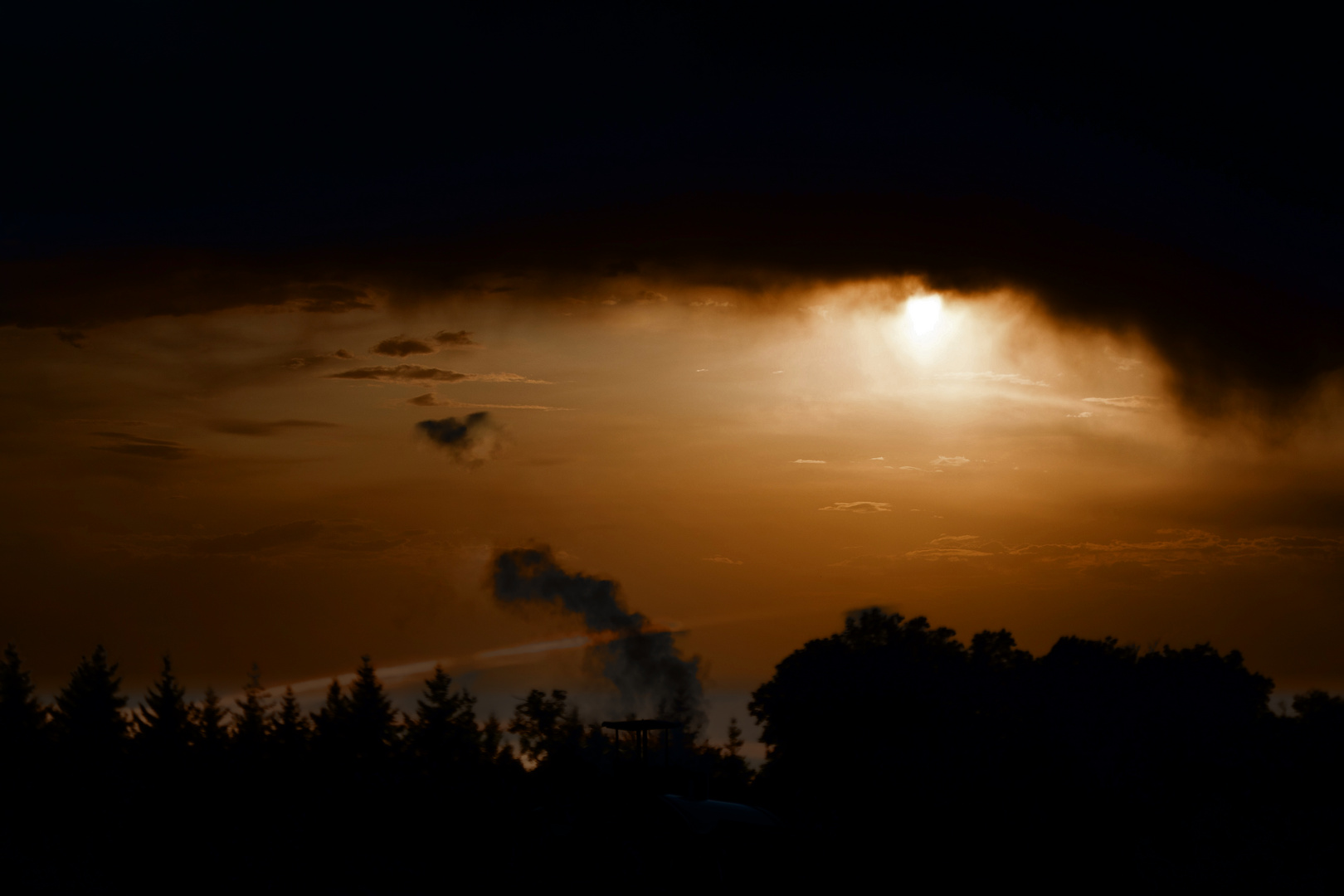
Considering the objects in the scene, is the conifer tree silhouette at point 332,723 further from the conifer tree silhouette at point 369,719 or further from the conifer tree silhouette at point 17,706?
the conifer tree silhouette at point 17,706

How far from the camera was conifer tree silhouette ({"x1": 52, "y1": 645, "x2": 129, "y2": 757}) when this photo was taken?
85.6 m

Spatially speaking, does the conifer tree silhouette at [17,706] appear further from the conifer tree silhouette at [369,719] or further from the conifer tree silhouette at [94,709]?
the conifer tree silhouette at [369,719]

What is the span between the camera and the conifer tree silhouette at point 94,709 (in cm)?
8562

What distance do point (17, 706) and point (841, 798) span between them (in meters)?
68.7

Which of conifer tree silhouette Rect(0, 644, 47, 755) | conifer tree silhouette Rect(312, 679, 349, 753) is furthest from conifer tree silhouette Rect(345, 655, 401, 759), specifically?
conifer tree silhouette Rect(0, 644, 47, 755)

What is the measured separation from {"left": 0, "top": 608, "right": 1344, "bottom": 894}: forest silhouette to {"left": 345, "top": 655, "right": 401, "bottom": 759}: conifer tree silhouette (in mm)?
9797

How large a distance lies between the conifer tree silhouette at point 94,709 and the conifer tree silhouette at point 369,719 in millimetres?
17360

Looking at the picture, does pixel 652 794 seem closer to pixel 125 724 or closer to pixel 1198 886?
pixel 1198 886

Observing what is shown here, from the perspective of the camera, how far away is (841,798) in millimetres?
60656

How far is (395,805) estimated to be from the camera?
59.2 meters

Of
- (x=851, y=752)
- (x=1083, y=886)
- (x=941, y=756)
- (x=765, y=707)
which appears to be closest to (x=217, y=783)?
(x=765, y=707)

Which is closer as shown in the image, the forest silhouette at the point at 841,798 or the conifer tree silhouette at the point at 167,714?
the forest silhouette at the point at 841,798

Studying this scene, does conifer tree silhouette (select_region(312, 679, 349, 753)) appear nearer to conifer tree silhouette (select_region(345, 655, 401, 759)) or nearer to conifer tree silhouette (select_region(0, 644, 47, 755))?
conifer tree silhouette (select_region(345, 655, 401, 759))

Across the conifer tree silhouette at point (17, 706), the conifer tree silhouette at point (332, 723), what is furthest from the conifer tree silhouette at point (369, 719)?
the conifer tree silhouette at point (17, 706)
